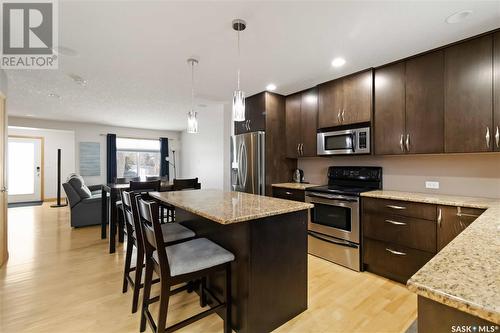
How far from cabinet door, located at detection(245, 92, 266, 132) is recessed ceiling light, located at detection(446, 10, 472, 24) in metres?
2.28

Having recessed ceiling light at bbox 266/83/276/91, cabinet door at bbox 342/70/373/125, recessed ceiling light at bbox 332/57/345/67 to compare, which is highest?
recessed ceiling light at bbox 266/83/276/91

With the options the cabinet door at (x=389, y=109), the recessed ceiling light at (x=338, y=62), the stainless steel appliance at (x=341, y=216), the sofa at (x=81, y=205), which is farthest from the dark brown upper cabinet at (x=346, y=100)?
the sofa at (x=81, y=205)

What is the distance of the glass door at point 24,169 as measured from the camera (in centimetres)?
675

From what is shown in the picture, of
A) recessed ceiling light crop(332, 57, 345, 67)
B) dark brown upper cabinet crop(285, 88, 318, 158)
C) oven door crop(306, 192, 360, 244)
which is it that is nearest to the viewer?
recessed ceiling light crop(332, 57, 345, 67)

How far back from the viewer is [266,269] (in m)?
1.64

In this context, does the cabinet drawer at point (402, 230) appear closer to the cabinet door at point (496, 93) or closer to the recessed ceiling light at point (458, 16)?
the cabinet door at point (496, 93)

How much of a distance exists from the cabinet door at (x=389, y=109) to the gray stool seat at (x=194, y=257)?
2.22 metres

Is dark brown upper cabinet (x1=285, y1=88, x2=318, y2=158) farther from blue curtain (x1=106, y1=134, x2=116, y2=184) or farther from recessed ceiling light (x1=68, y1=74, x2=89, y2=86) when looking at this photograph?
blue curtain (x1=106, y1=134, x2=116, y2=184)

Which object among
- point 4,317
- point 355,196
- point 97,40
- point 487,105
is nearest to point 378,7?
point 487,105

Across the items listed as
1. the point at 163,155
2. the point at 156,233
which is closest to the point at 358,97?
A: the point at 156,233

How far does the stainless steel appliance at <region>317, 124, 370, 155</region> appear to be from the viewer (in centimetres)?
285

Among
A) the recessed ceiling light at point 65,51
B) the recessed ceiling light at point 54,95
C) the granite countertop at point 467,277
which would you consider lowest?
the granite countertop at point 467,277

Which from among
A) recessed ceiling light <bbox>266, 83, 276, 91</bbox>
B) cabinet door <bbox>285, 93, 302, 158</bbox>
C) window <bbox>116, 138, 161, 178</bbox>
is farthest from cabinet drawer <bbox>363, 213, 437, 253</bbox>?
window <bbox>116, 138, 161, 178</bbox>

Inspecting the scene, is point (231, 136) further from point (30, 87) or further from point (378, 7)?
point (30, 87)
